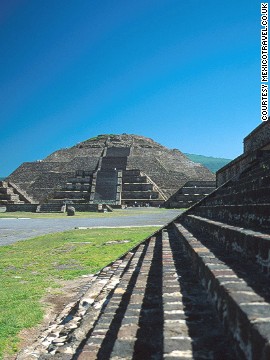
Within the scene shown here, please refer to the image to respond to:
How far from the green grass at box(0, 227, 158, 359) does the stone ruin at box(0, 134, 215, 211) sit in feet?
87.2

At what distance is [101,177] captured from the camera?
5031 centimetres

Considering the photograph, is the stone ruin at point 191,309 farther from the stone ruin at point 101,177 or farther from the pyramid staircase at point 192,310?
the stone ruin at point 101,177

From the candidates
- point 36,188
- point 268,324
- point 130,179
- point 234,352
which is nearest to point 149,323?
point 234,352

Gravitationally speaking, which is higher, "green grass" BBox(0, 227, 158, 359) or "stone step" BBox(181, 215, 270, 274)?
"stone step" BBox(181, 215, 270, 274)

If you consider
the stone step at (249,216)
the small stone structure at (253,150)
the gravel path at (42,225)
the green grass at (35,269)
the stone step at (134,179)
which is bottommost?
the green grass at (35,269)

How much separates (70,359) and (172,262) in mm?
2055

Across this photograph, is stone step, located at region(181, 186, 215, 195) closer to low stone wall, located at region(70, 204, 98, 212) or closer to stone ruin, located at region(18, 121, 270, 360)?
low stone wall, located at region(70, 204, 98, 212)

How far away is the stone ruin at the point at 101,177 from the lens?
44.3 metres

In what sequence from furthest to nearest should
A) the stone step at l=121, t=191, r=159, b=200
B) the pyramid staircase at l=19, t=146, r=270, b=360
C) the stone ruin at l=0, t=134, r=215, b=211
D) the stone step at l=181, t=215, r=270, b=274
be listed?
the stone step at l=121, t=191, r=159, b=200 < the stone ruin at l=0, t=134, r=215, b=211 < the stone step at l=181, t=215, r=270, b=274 < the pyramid staircase at l=19, t=146, r=270, b=360

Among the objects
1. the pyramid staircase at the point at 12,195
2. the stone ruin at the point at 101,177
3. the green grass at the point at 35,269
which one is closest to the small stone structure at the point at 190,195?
the stone ruin at the point at 101,177

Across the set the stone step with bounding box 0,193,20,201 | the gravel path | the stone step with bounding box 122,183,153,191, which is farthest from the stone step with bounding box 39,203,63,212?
the gravel path

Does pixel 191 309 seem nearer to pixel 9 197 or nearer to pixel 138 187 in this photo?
pixel 9 197

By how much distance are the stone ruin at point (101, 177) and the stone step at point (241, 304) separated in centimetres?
3474

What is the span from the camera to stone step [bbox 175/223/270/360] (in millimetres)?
1479
